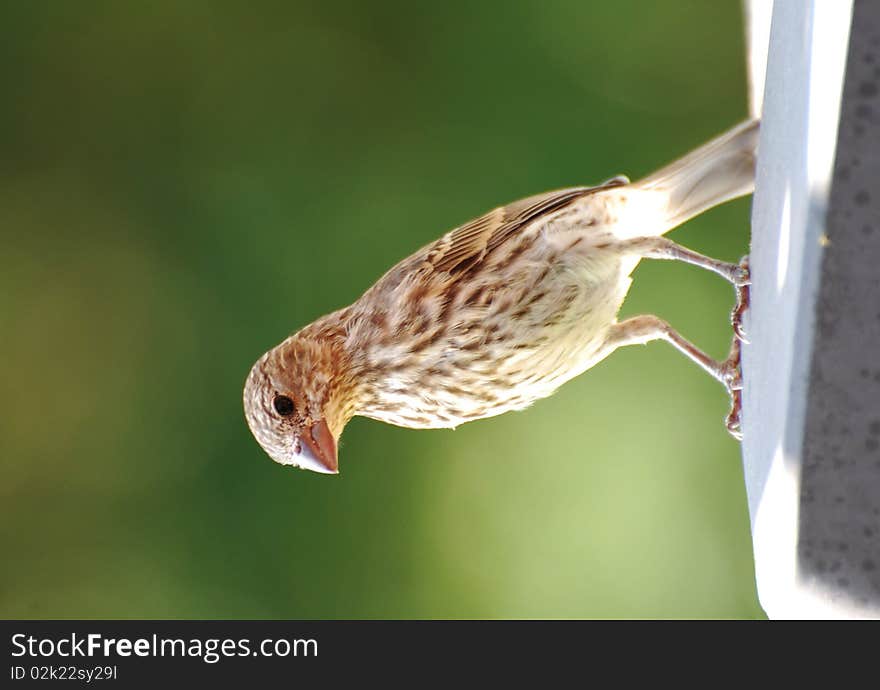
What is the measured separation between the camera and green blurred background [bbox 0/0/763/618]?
14.7 feet

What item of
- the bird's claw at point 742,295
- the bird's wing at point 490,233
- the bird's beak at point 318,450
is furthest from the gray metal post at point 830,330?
A: the bird's beak at point 318,450

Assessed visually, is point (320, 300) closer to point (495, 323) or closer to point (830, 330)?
point (495, 323)

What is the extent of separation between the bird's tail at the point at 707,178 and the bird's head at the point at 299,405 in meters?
0.89

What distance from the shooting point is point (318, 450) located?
2.62 metres

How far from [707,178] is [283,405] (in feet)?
3.69

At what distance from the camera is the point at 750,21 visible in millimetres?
2502

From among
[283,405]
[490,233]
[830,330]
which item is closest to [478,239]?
[490,233]

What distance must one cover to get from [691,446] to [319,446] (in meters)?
2.21

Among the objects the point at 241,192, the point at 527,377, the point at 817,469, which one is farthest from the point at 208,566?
the point at 817,469

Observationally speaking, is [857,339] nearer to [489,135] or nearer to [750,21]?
[750,21]

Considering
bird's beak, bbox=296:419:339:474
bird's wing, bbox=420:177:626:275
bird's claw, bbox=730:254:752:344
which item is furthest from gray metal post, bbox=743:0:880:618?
bird's beak, bbox=296:419:339:474
